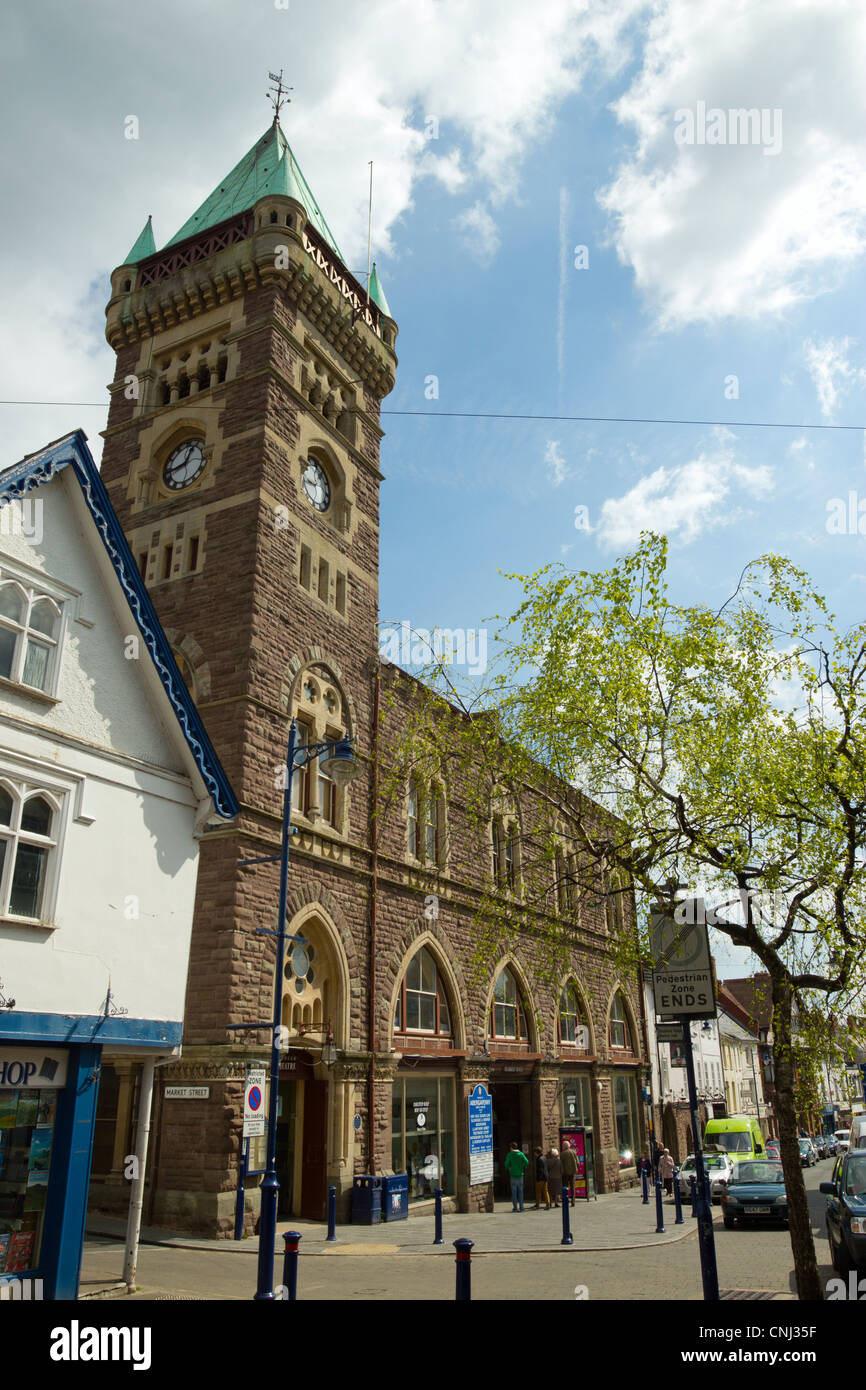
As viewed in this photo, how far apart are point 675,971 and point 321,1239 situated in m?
9.97

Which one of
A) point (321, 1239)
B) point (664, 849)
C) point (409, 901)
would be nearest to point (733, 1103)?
point (409, 901)

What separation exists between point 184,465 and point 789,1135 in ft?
66.9

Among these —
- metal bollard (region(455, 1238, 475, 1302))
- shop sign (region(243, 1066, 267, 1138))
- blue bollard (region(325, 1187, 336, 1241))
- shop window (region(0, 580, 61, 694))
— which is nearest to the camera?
metal bollard (region(455, 1238, 475, 1302))

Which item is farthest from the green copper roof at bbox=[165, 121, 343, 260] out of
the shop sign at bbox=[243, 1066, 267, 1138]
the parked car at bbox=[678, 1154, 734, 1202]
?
the parked car at bbox=[678, 1154, 734, 1202]

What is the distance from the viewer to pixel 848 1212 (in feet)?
41.8

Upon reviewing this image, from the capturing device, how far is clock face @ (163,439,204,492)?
78.4ft

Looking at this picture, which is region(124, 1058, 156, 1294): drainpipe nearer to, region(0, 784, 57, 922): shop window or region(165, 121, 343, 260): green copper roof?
region(0, 784, 57, 922): shop window

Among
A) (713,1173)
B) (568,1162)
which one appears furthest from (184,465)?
(713,1173)

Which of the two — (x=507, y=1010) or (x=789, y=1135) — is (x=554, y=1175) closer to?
(x=507, y=1010)

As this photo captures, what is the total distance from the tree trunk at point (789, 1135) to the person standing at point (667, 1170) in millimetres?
17266

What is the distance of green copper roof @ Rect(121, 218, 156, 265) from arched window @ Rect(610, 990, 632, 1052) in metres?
31.6

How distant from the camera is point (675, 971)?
426 inches

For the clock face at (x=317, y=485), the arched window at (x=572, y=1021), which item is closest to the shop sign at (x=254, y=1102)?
the clock face at (x=317, y=485)
